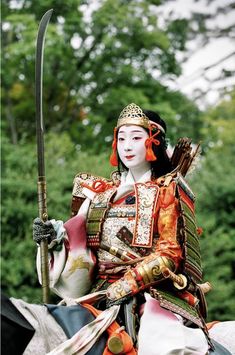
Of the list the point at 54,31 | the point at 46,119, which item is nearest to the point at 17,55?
the point at 54,31

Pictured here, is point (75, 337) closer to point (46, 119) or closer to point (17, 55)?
point (17, 55)

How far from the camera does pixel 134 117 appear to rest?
4016mm

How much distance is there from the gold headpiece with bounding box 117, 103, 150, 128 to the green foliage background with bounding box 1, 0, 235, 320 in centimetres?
578

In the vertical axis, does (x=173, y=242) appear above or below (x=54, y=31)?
below

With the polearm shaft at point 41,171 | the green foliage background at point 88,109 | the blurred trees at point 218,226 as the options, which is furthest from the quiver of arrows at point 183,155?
the blurred trees at point 218,226

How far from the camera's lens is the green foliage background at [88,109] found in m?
10.2

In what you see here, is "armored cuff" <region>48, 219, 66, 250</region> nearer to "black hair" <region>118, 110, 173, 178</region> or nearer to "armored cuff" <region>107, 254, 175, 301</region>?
"armored cuff" <region>107, 254, 175, 301</region>

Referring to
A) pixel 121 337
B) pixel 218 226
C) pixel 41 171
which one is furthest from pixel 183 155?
pixel 218 226

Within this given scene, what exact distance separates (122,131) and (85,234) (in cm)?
60

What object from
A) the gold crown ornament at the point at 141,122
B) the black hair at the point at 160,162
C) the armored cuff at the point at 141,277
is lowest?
the armored cuff at the point at 141,277

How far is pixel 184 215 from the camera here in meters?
3.76

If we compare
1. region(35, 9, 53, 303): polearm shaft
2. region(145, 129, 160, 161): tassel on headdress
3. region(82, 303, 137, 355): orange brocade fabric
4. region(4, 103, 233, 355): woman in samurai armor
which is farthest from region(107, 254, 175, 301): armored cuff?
region(145, 129, 160, 161): tassel on headdress

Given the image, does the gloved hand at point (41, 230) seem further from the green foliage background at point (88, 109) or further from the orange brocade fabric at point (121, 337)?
the green foliage background at point (88, 109)

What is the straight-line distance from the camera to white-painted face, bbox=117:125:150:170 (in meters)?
3.97
